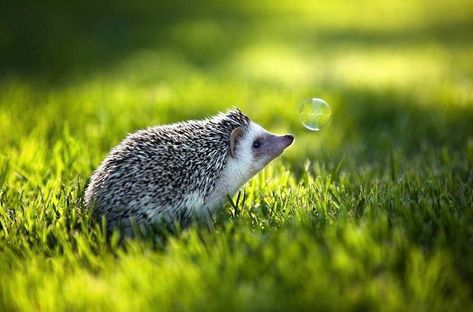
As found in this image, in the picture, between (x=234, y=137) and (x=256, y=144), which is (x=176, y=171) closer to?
(x=234, y=137)

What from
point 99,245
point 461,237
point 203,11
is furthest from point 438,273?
point 203,11

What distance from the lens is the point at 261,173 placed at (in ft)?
18.4

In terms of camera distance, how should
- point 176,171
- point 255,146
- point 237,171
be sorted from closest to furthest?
point 176,171, point 237,171, point 255,146

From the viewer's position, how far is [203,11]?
1661cm

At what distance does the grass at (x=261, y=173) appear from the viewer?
334 centimetres

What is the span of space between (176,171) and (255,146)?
100cm

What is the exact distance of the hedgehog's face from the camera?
16.6 ft

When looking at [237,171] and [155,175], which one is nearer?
[155,175]

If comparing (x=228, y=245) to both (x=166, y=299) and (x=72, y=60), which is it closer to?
(x=166, y=299)

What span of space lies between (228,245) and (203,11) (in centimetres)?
1365

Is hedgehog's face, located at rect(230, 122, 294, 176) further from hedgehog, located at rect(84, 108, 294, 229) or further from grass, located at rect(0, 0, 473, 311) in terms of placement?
grass, located at rect(0, 0, 473, 311)

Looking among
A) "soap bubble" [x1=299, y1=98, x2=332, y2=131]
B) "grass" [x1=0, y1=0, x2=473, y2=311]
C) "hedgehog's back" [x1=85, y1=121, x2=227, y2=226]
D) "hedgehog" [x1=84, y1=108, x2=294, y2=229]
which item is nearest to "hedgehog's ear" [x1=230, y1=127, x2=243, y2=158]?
"hedgehog" [x1=84, y1=108, x2=294, y2=229]

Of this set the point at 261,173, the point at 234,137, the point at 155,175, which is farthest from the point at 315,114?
the point at 155,175

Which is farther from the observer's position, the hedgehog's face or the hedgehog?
the hedgehog's face
